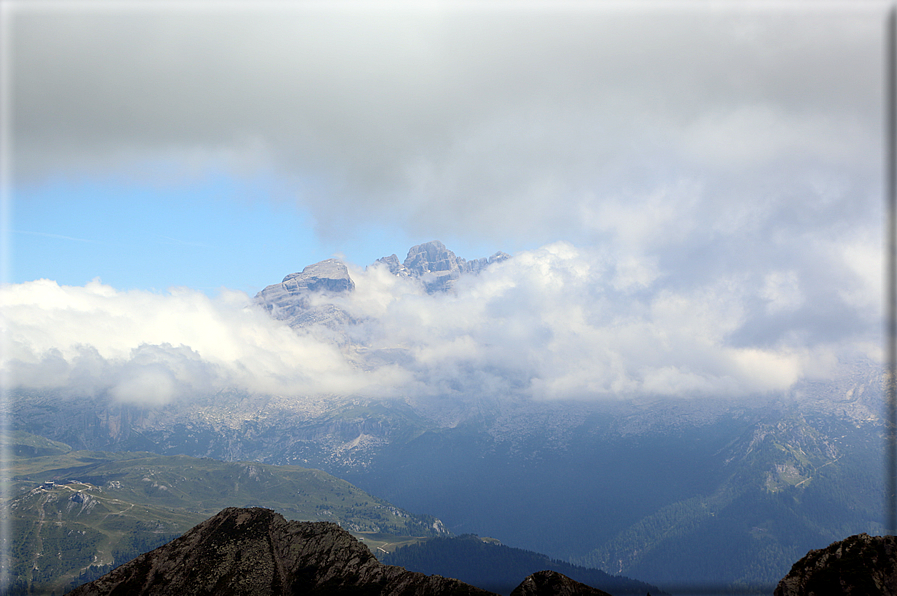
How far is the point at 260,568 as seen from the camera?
15800 centimetres

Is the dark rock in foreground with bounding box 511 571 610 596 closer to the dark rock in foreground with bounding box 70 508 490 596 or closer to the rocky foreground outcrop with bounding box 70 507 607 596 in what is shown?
the rocky foreground outcrop with bounding box 70 507 607 596

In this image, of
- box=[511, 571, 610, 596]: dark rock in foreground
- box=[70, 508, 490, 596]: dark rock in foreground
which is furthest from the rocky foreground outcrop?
box=[511, 571, 610, 596]: dark rock in foreground

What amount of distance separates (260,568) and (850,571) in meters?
144

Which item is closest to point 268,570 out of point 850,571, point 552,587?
point 552,587

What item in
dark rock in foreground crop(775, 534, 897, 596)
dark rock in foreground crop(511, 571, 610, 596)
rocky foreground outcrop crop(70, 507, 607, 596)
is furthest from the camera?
rocky foreground outcrop crop(70, 507, 607, 596)

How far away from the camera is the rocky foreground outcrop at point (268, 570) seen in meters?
149

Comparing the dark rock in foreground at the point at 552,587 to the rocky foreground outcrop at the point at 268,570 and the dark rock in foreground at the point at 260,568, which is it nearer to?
the rocky foreground outcrop at the point at 268,570

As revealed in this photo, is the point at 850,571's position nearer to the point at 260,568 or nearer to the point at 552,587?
the point at 552,587

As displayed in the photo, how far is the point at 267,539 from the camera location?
16712cm

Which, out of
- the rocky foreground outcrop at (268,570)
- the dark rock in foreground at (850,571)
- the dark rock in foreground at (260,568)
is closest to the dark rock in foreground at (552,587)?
the rocky foreground outcrop at (268,570)

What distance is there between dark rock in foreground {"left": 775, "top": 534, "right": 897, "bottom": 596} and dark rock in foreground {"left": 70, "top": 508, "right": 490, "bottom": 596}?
73861 millimetres

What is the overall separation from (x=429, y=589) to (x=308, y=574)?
126 feet

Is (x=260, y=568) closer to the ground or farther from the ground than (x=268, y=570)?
farther from the ground

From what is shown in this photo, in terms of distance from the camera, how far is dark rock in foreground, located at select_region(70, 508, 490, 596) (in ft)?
493
